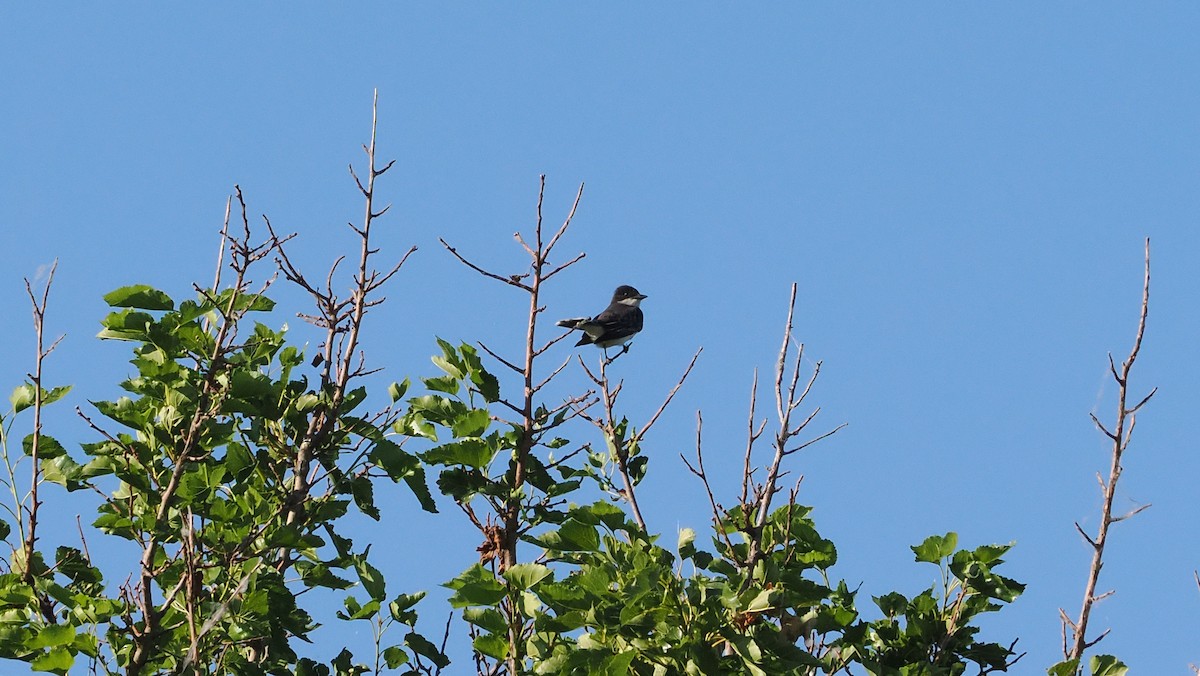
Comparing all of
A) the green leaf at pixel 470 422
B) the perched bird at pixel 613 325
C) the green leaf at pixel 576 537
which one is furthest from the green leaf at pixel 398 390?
the perched bird at pixel 613 325

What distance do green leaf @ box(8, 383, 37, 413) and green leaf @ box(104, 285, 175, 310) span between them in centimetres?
61

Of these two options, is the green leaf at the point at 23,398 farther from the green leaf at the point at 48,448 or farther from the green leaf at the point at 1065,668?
the green leaf at the point at 1065,668

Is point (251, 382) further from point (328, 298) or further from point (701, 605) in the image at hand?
point (701, 605)

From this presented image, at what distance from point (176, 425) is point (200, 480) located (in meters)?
0.31

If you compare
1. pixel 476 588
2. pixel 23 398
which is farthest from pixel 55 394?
pixel 476 588

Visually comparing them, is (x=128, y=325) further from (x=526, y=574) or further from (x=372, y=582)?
(x=526, y=574)

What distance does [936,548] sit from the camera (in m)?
6.45

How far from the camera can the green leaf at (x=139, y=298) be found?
6.50m

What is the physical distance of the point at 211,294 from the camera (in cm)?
680

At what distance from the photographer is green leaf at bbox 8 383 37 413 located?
6.79 m

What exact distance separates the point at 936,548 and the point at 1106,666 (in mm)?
831

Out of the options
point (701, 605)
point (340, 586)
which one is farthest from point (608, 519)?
point (340, 586)

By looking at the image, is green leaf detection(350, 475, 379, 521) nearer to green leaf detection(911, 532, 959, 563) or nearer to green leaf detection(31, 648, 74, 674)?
green leaf detection(31, 648, 74, 674)

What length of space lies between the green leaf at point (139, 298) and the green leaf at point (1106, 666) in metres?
4.23
